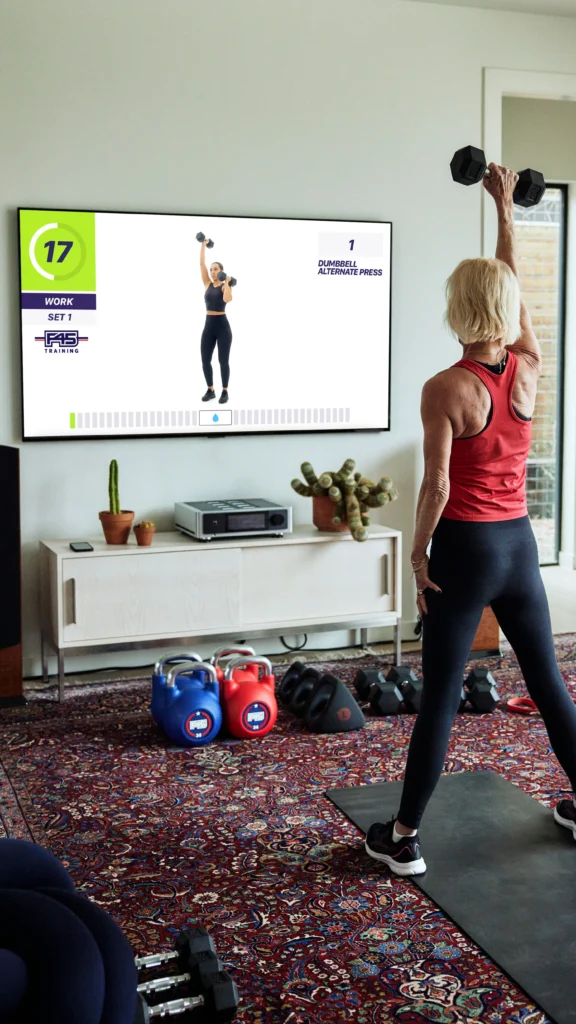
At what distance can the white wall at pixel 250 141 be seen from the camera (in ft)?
13.5

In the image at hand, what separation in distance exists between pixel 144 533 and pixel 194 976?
2210 millimetres

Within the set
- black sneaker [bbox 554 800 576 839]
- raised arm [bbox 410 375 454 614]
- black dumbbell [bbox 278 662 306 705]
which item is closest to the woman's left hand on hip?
raised arm [bbox 410 375 454 614]

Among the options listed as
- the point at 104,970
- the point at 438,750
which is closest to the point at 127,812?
the point at 438,750

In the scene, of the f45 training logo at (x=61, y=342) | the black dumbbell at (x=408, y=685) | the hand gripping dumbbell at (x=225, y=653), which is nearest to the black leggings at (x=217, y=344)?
the f45 training logo at (x=61, y=342)

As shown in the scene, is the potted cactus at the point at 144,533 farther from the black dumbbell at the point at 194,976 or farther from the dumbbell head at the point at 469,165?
the black dumbbell at the point at 194,976

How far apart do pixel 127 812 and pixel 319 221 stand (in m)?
2.69

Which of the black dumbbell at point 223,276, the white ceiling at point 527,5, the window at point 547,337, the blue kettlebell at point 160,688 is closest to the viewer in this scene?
the blue kettlebell at point 160,688

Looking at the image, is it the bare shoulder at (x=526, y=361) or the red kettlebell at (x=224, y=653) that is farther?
the red kettlebell at (x=224, y=653)

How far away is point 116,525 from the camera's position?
Result: 13.4 ft

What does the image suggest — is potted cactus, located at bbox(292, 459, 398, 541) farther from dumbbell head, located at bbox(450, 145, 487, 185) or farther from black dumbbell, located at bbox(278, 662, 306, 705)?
dumbbell head, located at bbox(450, 145, 487, 185)

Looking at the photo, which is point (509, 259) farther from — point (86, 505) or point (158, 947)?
point (86, 505)

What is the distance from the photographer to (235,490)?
4.57 metres

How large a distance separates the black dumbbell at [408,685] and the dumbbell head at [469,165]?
1.96m

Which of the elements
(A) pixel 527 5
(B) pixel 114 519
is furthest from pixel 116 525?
(A) pixel 527 5
